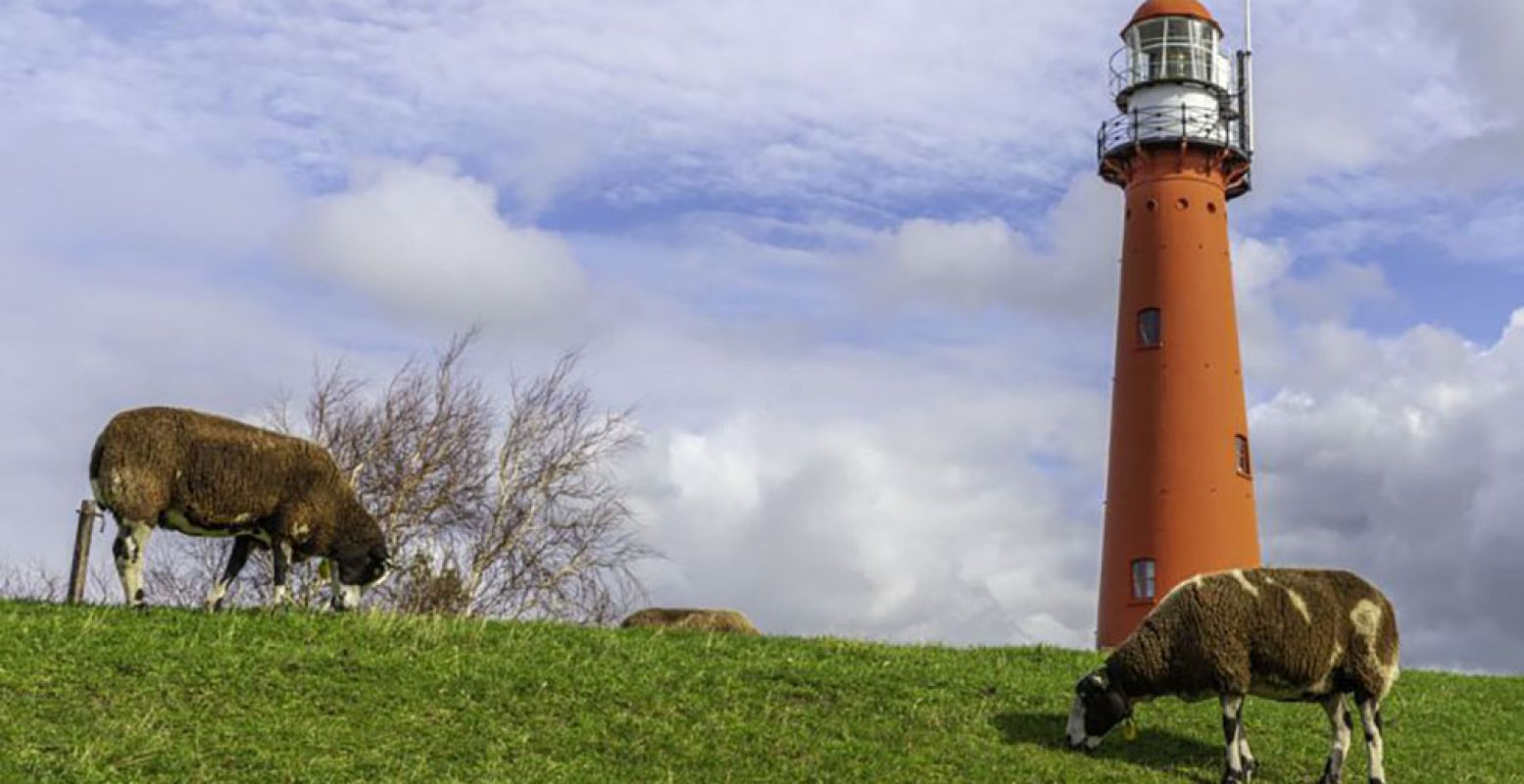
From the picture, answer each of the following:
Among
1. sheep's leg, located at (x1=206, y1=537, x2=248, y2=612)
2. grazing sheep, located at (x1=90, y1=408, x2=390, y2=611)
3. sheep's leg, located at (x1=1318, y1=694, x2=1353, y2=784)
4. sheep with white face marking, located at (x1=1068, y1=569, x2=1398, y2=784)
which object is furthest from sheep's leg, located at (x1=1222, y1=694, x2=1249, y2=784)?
sheep's leg, located at (x1=206, y1=537, x2=248, y2=612)

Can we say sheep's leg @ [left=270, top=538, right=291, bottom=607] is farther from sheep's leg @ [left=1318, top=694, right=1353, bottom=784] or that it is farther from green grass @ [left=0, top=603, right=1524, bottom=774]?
sheep's leg @ [left=1318, top=694, right=1353, bottom=784]

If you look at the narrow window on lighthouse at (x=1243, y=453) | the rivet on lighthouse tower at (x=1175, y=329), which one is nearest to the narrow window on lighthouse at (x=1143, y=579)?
the rivet on lighthouse tower at (x=1175, y=329)

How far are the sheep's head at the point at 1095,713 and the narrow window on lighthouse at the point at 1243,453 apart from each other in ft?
59.4

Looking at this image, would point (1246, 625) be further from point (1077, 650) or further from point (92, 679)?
point (92, 679)

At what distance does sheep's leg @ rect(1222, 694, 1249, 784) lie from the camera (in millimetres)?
17250

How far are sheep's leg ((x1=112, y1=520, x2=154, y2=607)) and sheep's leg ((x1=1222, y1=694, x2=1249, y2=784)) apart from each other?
13.4 metres

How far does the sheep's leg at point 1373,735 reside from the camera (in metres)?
17.9

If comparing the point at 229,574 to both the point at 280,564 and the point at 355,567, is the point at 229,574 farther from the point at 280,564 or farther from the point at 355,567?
the point at 355,567

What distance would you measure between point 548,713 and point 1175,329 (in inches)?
885

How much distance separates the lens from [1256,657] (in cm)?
1778

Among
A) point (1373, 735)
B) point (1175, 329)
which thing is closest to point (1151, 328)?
point (1175, 329)

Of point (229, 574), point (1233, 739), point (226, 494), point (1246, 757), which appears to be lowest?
point (1246, 757)

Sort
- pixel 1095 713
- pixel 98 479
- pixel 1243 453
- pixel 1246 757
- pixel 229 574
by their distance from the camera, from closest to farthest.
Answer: pixel 1246 757
pixel 1095 713
pixel 98 479
pixel 229 574
pixel 1243 453

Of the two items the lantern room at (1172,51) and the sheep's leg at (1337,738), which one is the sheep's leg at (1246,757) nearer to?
the sheep's leg at (1337,738)
